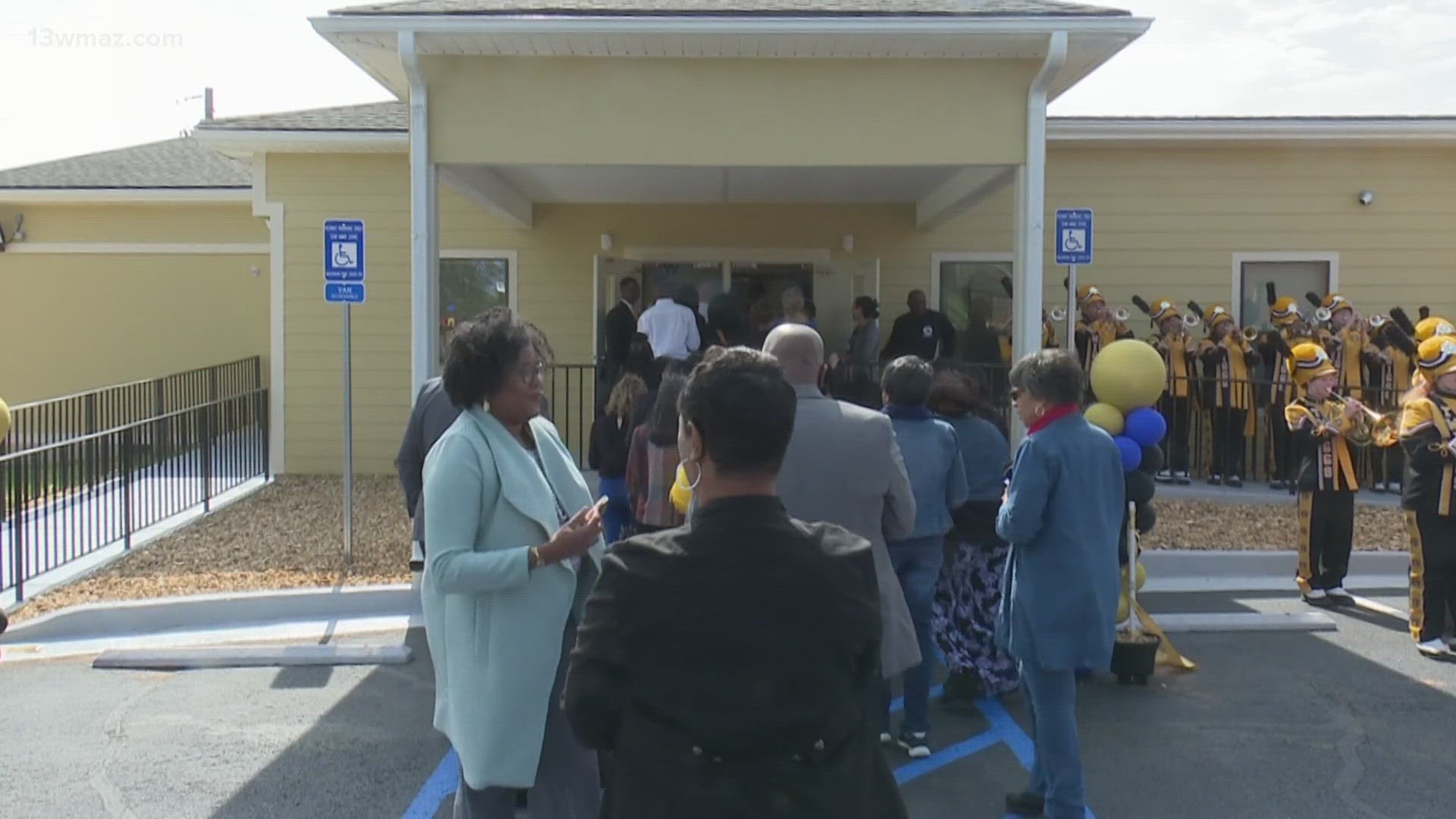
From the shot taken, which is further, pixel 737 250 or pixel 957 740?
pixel 737 250

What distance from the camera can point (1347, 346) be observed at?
40.3 feet

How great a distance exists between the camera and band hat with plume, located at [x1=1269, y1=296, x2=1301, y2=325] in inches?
471

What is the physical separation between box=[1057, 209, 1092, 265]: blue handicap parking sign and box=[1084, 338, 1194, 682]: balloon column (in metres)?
2.74

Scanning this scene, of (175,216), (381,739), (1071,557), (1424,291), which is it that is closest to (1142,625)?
(1071,557)

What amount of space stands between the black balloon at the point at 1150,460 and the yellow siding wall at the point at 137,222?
14.2 meters

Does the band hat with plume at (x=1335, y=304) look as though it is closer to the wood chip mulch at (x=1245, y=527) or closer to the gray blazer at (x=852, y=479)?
the wood chip mulch at (x=1245, y=527)

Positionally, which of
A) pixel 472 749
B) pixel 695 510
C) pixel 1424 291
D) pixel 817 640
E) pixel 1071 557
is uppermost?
pixel 1424 291

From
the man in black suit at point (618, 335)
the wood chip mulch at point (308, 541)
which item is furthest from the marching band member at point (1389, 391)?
the man in black suit at point (618, 335)

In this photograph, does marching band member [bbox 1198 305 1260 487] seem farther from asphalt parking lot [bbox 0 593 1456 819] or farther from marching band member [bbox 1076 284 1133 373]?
asphalt parking lot [bbox 0 593 1456 819]

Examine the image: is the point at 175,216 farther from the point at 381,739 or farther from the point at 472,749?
the point at 472,749

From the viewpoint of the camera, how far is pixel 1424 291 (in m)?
13.6

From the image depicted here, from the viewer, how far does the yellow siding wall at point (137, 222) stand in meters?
17.2

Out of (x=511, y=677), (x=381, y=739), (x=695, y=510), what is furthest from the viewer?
(x=381, y=739)

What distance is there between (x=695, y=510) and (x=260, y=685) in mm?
5197
